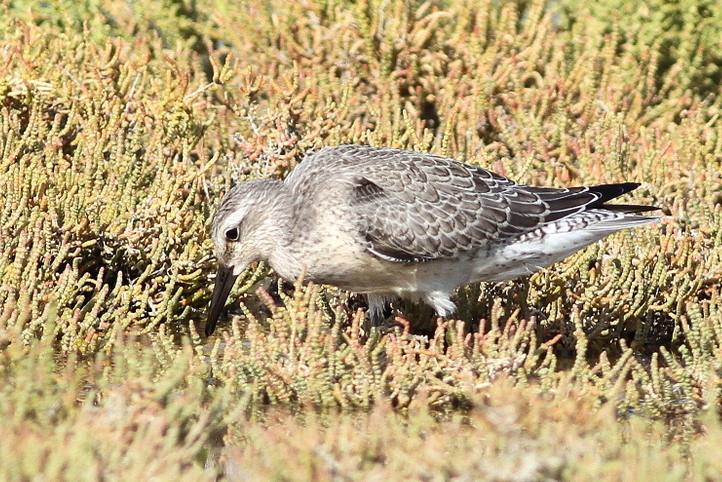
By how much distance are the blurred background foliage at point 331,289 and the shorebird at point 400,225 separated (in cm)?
33

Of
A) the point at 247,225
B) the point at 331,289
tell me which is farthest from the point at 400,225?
the point at 331,289

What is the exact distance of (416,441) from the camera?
3.99 metres

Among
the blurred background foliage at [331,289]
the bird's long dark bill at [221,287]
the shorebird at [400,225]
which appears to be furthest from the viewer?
the bird's long dark bill at [221,287]

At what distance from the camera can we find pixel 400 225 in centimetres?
611

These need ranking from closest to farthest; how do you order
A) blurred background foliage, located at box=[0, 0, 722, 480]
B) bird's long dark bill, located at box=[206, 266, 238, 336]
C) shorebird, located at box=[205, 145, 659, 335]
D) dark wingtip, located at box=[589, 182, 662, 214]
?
blurred background foliage, located at box=[0, 0, 722, 480], shorebird, located at box=[205, 145, 659, 335], bird's long dark bill, located at box=[206, 266, 238, 336], dark wingtip, located at box=[589, 182, 662, 214]

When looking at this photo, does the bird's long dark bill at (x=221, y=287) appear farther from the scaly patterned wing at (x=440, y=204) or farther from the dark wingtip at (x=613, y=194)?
the dark wingtip at (x=613, y=194)

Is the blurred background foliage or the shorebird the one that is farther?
the shorebird

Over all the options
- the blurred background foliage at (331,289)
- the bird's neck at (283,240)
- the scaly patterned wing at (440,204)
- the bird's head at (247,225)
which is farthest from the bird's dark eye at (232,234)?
the scaly patterned wing at (440,204)

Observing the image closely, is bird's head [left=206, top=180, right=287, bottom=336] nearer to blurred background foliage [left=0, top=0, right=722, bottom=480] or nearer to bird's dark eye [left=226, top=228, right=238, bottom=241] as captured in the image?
bird's dark eye [left=226, top=228, right=238, bottom=241]

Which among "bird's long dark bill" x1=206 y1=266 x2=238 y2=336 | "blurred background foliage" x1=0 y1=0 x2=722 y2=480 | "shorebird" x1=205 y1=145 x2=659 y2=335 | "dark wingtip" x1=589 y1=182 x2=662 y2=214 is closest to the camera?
"blurred background foliage" x1=0 y1=0 x2=722 y2=480

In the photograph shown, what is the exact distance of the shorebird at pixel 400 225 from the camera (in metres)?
6.02

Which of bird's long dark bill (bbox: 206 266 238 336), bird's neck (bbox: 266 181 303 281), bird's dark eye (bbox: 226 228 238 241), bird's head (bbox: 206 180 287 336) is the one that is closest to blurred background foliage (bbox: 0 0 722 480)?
bird's long dark bill (bbox: 206 266 238 336)

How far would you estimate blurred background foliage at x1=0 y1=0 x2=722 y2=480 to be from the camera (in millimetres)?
4082

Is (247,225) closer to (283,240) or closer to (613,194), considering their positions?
(283,240)
